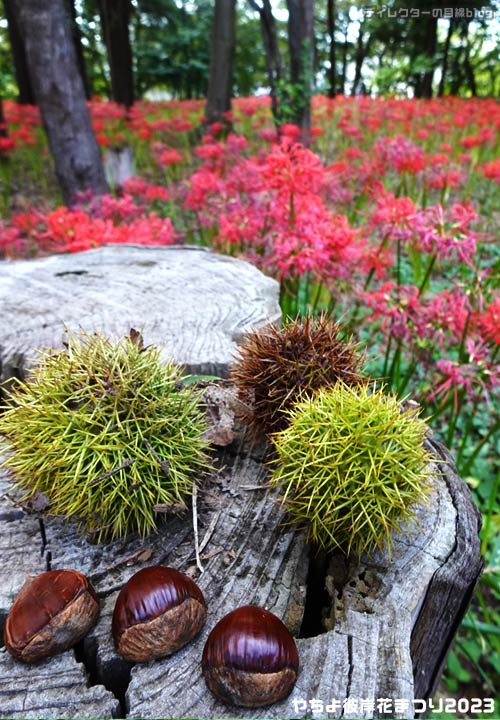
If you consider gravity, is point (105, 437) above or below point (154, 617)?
above

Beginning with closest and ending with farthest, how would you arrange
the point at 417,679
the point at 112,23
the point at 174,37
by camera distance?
the point at 417,679
the point at 112,23
the point at 174,37

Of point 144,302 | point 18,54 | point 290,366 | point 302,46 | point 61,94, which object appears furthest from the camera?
point 18,54

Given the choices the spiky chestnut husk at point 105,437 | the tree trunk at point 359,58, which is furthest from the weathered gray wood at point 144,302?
the tree trunk at point 359,58

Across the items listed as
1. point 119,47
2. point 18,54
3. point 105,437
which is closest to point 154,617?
point 105,437

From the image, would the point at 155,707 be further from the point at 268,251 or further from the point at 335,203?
the point at 335,203

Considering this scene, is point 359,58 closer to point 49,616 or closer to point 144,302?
point 144,302

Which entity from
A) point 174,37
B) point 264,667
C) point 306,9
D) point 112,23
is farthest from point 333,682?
point 174,37

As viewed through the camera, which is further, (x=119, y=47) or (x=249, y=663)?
(x=119, y=47)
